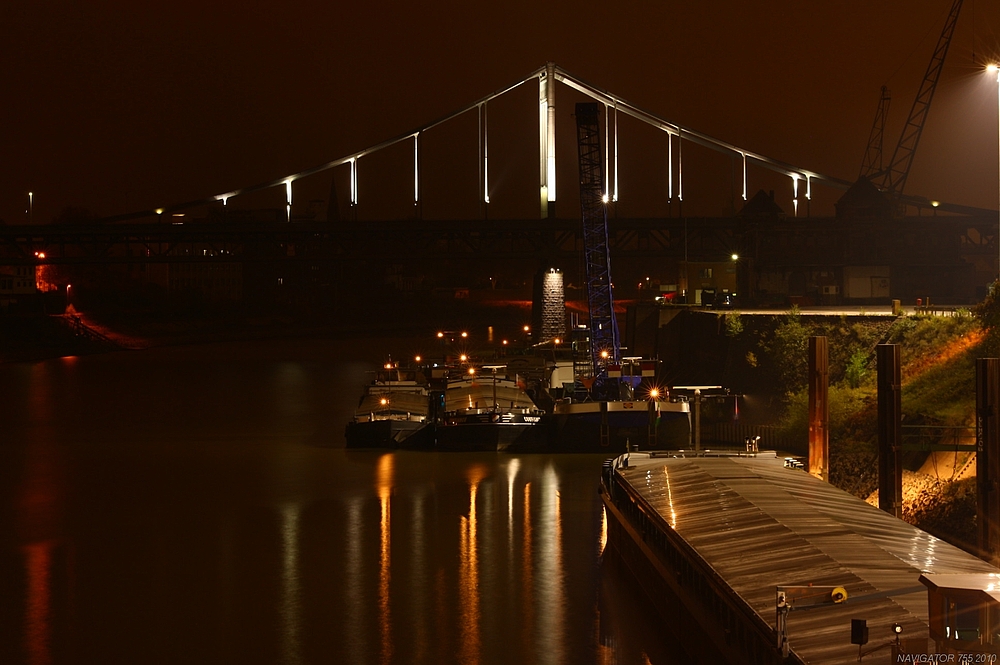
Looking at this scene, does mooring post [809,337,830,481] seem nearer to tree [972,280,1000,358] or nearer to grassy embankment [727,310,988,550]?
grassy embankment [727,310,988,550]

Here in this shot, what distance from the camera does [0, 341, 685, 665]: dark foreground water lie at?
11617mm

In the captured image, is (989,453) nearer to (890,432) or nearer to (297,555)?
(890,432)

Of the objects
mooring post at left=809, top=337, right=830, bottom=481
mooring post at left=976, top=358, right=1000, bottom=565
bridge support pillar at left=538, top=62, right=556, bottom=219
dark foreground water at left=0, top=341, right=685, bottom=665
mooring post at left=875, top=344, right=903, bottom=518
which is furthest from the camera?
bridge support pillar at left=538, top=62, right=556, bottom=219

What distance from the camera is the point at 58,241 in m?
62.1

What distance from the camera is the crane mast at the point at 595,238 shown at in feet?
112

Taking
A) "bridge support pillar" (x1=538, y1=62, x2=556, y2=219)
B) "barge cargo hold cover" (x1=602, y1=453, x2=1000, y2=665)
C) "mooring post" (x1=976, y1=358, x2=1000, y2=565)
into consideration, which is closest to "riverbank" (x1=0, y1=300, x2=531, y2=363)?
"bridge support pillar" (x1=538, y1=62, x2=556, y2=219)

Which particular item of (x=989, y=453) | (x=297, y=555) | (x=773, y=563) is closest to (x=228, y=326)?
(x=297, y=555)

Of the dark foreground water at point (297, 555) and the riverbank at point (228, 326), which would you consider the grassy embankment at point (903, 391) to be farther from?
the riverbank at point (228, 326)

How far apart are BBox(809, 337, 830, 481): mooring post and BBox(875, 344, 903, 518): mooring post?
1.67 m

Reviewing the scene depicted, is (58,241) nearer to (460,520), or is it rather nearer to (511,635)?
(460,520)

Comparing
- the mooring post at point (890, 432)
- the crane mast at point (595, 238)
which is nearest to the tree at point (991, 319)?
the mooring post at point (890, 432)

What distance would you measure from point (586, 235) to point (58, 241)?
36.1 meters

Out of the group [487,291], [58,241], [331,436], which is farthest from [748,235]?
[487,291]

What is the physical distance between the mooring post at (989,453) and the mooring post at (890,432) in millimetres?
1484
